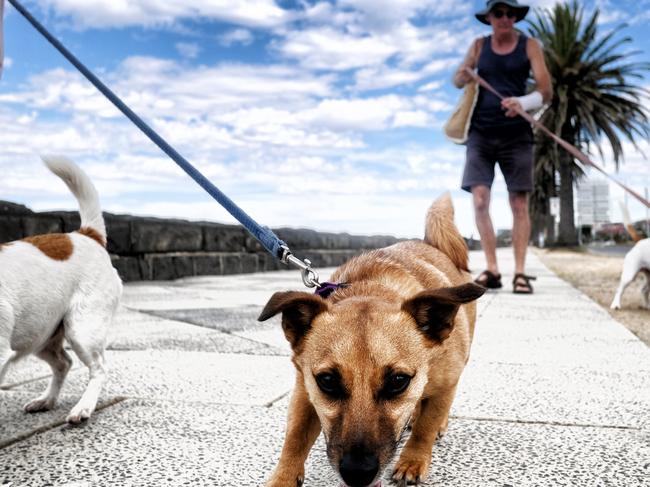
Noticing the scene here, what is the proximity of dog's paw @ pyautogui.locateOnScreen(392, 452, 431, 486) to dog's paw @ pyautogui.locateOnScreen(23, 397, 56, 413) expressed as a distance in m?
1.38

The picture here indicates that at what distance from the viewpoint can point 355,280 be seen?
2.18 metres

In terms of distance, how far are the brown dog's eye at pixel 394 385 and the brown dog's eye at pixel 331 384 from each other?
107 mm

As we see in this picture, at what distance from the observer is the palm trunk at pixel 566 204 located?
28375 millimetres

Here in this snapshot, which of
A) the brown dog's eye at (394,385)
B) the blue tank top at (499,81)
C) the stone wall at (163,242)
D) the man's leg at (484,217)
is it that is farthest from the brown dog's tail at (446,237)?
the stone wall at (163,242)

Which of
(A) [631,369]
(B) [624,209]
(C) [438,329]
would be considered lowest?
(A) [631,369]

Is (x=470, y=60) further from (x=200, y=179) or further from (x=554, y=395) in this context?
(x=200, y=179)

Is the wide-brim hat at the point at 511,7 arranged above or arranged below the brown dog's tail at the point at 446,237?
above

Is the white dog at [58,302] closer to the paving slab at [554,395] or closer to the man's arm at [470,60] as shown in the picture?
the paving slab at [554,395]

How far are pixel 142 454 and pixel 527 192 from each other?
5471 millimetres

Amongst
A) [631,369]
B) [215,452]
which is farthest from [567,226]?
[215,452]

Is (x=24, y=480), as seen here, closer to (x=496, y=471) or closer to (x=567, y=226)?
(x=496, y=471)

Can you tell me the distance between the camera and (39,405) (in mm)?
2387

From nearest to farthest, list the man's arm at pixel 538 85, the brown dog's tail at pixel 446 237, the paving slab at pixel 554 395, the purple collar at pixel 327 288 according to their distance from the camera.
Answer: the purple collar at pixel 327 288
the paving slab at pixel 554 395
the brown dog's tail at pixel 446 237
the man's arm at pixel 538 85

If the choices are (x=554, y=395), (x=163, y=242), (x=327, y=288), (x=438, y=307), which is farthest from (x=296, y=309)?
(x=163, y=242)
